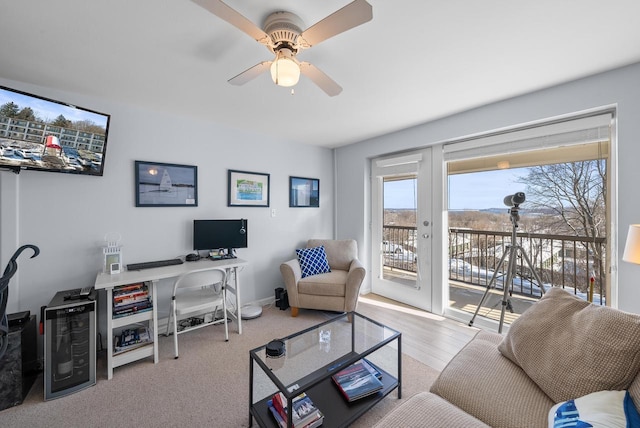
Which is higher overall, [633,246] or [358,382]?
[633,246]

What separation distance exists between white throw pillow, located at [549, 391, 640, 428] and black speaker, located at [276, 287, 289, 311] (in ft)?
8.61

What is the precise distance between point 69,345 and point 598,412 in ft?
9.49

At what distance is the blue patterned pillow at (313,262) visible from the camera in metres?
3.22

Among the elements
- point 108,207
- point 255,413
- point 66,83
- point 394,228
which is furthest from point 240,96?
point 394,228

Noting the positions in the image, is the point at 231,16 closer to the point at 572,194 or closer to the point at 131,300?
the point at 131,300

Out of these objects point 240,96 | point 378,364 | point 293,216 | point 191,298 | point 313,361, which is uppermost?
point 240,96

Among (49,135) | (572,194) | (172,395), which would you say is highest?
(49,135)

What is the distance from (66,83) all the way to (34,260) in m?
1.46

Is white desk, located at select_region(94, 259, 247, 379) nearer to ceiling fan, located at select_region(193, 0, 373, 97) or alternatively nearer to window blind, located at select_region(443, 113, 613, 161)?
ceiling fan, located at select_region(193, 0, 373, 97)

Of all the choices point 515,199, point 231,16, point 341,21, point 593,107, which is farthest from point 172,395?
point 593,107

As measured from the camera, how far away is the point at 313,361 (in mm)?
1691

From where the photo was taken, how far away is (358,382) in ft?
5.38

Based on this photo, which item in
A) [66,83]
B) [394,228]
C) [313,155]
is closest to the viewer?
[66,83]

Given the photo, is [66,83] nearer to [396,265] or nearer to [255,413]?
[255,413]
